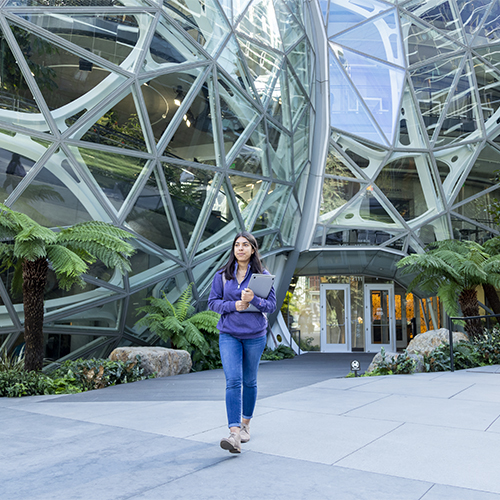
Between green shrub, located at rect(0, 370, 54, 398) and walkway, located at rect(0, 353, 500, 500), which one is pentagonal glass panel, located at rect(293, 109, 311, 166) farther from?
walkway, located at rect(0, 353, 500, 500)

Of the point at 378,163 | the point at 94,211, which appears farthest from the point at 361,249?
the point at 94,211

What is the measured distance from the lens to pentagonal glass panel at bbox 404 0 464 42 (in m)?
18.9

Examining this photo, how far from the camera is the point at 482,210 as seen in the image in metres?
19.2

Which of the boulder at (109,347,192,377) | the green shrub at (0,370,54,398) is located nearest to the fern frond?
the green shrub at (0,370,54,398)

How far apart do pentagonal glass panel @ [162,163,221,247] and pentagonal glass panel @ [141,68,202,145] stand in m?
1.01

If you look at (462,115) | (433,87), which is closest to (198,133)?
(433,87)

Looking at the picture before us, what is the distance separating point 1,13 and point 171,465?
28.7ft

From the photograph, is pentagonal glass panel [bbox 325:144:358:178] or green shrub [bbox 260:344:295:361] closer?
green shrub [bbox 260:344:295:361]

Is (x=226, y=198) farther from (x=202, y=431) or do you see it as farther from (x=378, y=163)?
(x=202, y=431)

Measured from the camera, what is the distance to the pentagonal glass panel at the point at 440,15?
62.1 ft

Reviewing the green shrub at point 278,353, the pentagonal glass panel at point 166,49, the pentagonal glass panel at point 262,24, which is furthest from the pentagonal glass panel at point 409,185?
the pentagonal glass panel at point 166,49

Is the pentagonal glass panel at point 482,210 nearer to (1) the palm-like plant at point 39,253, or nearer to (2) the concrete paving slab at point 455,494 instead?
(1) the palm-like plant at point 39,253

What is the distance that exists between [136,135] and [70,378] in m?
5.64

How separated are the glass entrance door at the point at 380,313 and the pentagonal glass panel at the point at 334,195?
5280 millimetres
